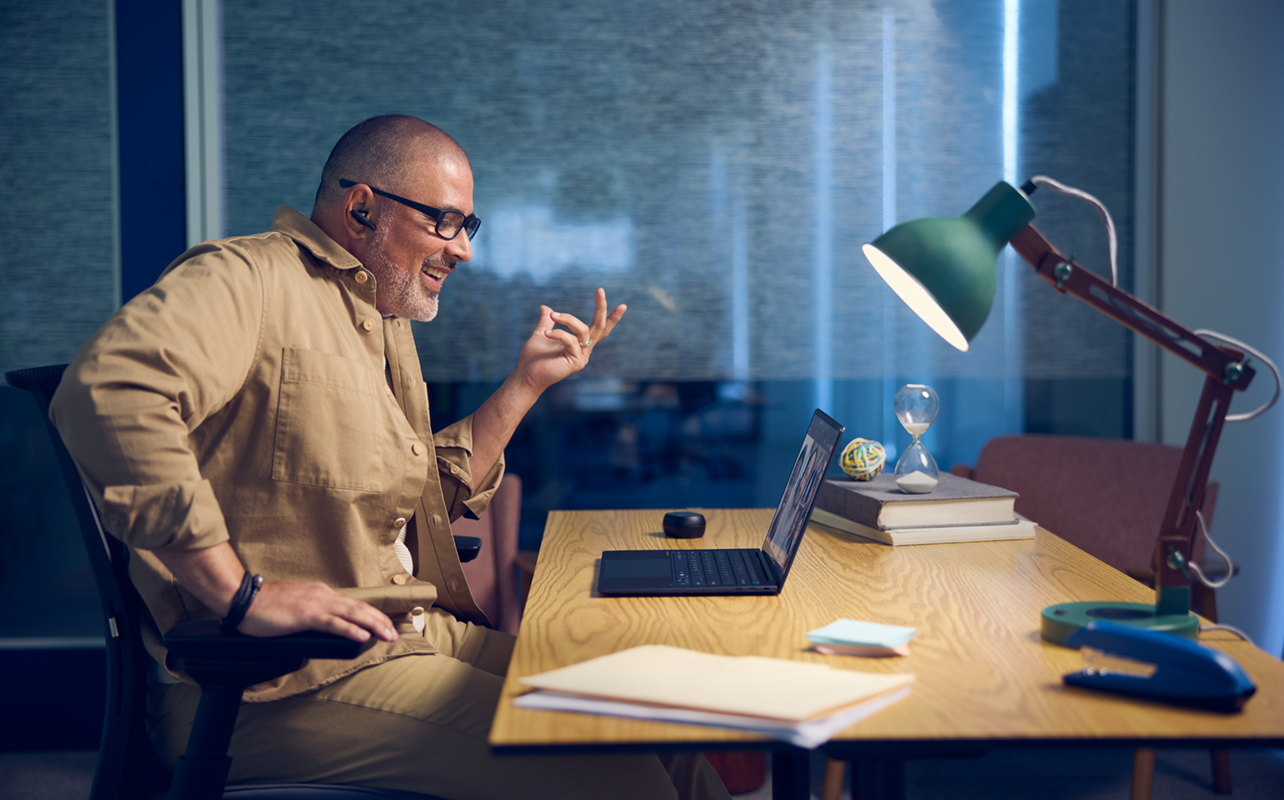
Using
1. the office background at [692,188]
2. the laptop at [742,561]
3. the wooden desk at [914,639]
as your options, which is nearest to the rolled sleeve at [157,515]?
the wooden desk at [914,639]

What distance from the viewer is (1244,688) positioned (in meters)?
0.78

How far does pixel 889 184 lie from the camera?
2768mm

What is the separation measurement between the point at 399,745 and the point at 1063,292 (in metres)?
0.99

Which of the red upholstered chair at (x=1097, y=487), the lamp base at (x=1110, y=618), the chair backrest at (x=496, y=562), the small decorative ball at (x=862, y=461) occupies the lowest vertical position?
the chair backrest at (x=496, y=562)

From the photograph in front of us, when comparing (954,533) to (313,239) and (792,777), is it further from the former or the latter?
(313,239)

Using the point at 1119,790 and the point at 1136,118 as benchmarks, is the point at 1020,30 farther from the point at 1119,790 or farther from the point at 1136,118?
the point at 1119,790

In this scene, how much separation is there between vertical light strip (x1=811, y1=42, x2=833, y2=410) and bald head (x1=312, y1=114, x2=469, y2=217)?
57.9 inches

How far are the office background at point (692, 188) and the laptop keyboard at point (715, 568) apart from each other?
133 centimetres

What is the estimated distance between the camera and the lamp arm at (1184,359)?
3.08 ft

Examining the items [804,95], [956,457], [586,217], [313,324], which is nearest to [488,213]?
[586,217]

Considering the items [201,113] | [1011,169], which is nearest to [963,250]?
[1011,169]

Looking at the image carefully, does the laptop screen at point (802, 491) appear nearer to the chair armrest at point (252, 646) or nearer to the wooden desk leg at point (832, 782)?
the chair armrest at point (252, 646)

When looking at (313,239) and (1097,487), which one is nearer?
(313,239)

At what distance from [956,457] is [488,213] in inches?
67.4
